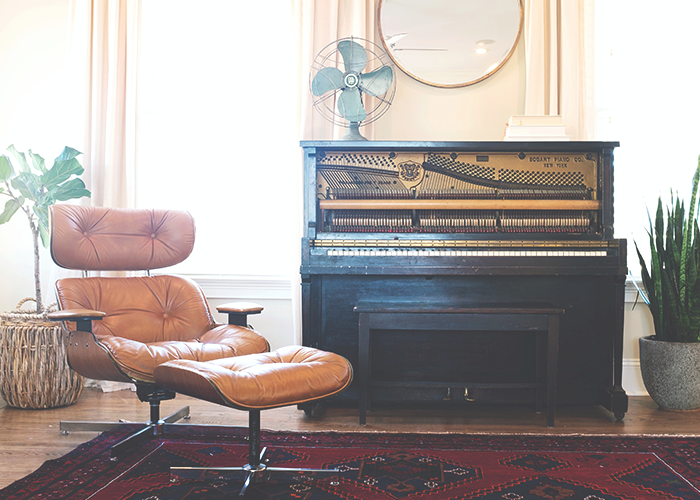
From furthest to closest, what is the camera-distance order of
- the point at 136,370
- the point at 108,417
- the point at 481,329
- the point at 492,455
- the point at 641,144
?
1. the point at 641,144
2. the point at 108,417
3. the point at 481,329
4. the point at 492,455
5. the point at 136,370

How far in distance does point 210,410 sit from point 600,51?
3229 mm

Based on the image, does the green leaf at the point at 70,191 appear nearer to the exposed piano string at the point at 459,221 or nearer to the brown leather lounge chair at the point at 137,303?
the brown leather lounge chair at the point at 137,303

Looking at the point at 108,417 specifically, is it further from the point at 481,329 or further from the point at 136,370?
the point at 481,329

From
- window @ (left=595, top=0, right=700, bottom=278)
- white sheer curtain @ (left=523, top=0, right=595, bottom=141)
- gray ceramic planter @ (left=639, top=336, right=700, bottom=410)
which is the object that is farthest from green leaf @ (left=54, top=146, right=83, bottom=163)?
gray ceramic planter @ (left=639, top=336, right=700, bottom=410)

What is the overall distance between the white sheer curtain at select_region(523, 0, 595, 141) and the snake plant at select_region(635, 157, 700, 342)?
27.1 inches

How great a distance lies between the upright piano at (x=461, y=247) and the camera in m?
2.98

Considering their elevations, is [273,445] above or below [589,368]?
below

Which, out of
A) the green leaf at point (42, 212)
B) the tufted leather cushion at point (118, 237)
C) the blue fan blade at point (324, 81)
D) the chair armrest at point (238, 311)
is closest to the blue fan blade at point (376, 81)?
the blue fan blade at point (324, 81)

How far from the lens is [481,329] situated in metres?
2.82

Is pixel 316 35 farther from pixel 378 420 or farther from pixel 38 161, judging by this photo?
pixel 378 420

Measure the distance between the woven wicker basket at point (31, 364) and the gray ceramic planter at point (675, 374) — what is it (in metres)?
3.23

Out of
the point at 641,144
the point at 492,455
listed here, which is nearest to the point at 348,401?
the point at 492,455

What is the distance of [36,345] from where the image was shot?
3.20 m

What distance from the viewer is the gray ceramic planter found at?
315 centimetres
